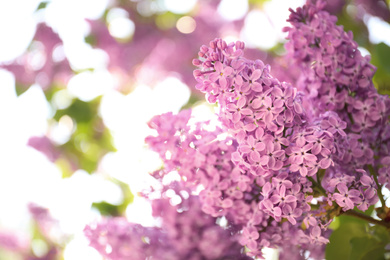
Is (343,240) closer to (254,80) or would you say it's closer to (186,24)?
(254,80)

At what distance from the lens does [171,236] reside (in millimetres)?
779

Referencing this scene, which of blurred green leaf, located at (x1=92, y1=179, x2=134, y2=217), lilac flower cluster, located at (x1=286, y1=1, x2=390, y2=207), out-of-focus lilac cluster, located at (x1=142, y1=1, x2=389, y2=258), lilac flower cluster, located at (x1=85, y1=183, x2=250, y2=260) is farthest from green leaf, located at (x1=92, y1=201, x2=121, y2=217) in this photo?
lilac flower cluster, located at (x1=286, y1=1, x2=390, y2=207)

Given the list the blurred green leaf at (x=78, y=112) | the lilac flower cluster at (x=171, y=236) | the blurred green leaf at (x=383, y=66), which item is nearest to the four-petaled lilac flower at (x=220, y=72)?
the lilac flower cluster at (x=171, y=236)

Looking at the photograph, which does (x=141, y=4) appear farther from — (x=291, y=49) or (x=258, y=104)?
(x=258, y=104)

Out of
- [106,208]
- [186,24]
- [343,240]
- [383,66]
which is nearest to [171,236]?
[343,240]

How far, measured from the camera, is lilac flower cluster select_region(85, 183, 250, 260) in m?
0.73

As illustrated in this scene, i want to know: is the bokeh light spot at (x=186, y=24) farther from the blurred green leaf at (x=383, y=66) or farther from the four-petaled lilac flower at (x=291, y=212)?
the four-petaled lilac flower at (x=291, y=212)

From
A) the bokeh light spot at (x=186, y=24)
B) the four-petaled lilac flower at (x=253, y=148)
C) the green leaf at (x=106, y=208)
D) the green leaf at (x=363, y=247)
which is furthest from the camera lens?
the bokeh light spot at (x=186, y=24)

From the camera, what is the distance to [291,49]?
26.8 inches

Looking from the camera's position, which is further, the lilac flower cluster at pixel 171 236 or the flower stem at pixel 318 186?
the lilac flower cluster at pixel 171 236

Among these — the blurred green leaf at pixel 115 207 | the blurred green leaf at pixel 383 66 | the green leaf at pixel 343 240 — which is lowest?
the blurred green leaf at pixel 115 207

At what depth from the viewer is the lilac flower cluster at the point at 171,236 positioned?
2.41ft

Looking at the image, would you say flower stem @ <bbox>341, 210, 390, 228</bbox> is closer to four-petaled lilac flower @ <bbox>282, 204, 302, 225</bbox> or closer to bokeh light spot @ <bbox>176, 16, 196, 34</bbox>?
four-petaled lilac flower @ <bbox>282, 204, 302, 225</bbox>

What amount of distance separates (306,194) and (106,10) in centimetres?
147
